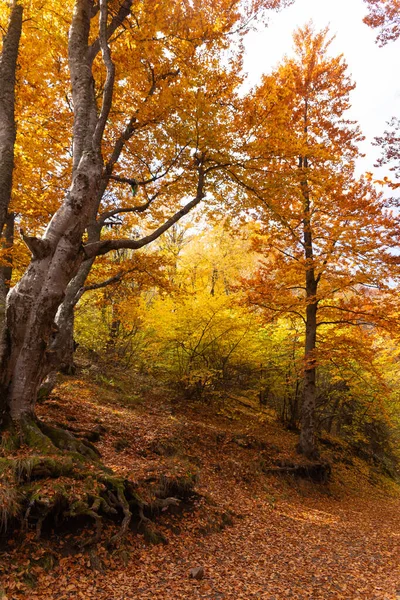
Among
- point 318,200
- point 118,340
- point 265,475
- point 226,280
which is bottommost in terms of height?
point 265,475

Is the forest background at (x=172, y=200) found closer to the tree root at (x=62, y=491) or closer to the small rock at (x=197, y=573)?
the tree root at (x=62, y=491)

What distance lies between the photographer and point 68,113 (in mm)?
8859

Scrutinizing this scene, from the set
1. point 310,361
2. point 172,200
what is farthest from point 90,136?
point 310,361

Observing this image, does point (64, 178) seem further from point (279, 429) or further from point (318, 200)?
point (279, 429)

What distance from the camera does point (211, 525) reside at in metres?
5.80

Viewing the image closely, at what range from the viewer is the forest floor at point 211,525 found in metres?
3.78

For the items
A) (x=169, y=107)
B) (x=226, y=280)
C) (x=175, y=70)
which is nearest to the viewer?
(x=169, y=107)

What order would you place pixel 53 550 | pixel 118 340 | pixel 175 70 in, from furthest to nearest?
pixel 118 340 < pixel 175 70 < pixel 53 550

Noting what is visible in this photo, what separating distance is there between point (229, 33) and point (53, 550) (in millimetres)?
9683

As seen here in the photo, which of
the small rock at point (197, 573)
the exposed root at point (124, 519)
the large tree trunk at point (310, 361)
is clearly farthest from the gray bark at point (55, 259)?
the large tree trunk at point (310, 361)

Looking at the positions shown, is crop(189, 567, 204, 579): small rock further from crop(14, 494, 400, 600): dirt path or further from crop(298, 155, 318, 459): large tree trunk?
crop(298, 155, 318, 459): large tree trunk

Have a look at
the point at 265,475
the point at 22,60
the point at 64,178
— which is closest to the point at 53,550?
the point at 265,475

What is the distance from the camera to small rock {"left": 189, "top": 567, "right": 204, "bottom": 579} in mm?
4305

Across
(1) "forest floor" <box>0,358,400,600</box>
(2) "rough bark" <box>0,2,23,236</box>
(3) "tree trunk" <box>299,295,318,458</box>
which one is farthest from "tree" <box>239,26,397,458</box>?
(2) "rough bark" <box>0,2,23,236</box>
